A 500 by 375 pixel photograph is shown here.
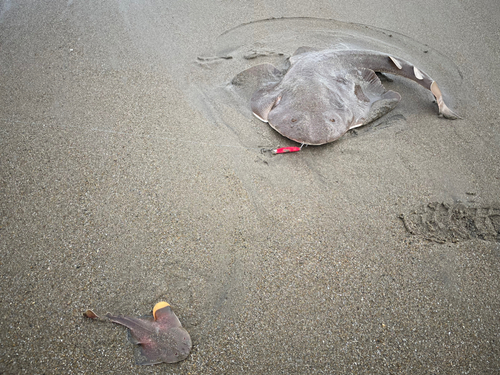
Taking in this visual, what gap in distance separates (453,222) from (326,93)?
66.6 inches

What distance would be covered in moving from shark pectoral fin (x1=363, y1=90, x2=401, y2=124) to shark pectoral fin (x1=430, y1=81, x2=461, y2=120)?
14.9 inches

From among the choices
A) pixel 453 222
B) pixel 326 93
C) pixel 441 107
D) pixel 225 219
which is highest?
pixel 326 93

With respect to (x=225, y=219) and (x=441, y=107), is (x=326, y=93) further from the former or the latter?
(x=225, y=219)

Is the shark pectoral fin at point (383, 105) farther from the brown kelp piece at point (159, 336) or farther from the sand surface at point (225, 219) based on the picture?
the brown kelp piece at point (159, 336)

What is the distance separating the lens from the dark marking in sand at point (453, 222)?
2.40 metres

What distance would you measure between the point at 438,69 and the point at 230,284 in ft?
13.0

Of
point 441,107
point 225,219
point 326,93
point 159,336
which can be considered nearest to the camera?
point 159,336

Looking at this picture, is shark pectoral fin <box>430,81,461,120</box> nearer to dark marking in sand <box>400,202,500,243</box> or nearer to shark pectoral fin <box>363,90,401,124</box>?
shark pectoral fin <box>363,90,401,124</box>

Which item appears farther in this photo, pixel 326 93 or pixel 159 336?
pixel 326 93

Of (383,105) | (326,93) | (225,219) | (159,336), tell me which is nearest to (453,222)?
(383,105)

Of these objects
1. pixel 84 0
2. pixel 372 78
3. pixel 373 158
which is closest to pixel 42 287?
pixel 373 158

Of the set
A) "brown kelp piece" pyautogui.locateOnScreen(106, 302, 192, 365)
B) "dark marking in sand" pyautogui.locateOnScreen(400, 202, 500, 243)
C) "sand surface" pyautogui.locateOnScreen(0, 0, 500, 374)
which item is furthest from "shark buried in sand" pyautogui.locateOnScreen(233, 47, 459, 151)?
"brown kelp piece" pyautogui.locateOnScreen(106, 302, 192, 365)

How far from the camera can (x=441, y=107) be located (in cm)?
343

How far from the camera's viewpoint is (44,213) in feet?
7.61
